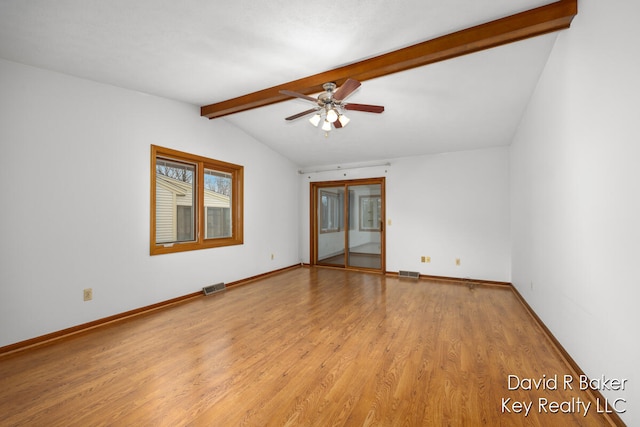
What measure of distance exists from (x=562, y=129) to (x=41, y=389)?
4.65m

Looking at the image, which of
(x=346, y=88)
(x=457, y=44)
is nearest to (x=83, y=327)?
(x=346, y=88)

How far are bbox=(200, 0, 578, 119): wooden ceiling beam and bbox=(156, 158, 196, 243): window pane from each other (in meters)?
1.98

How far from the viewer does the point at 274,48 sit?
267cm

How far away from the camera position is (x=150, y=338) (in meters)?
2.84

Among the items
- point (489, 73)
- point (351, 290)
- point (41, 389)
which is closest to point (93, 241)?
point (41, 389)

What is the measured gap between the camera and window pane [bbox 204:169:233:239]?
15.3 feet

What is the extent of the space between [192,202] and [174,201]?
32 cm

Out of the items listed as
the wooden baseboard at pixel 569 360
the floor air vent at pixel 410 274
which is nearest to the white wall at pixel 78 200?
the floor air vent at pixel 410 274

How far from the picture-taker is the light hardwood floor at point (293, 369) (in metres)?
1.73

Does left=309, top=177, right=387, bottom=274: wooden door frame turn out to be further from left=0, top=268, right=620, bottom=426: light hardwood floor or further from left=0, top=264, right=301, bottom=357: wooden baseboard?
left=0, top=264, right=301, bottom=357: wooden baseboard

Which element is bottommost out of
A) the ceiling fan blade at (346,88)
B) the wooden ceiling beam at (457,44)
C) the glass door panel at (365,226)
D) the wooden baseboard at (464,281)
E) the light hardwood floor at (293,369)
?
the light hardwood floor at (293,369)

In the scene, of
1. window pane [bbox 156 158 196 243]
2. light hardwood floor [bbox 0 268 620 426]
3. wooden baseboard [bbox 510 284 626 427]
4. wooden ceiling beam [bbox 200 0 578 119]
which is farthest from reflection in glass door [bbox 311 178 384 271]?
wooden ceiling beam [bbox 200 0 578 119]

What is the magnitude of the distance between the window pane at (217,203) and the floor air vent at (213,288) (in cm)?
82

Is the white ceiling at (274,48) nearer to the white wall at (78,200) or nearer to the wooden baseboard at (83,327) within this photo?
the white wall at (78,200)
